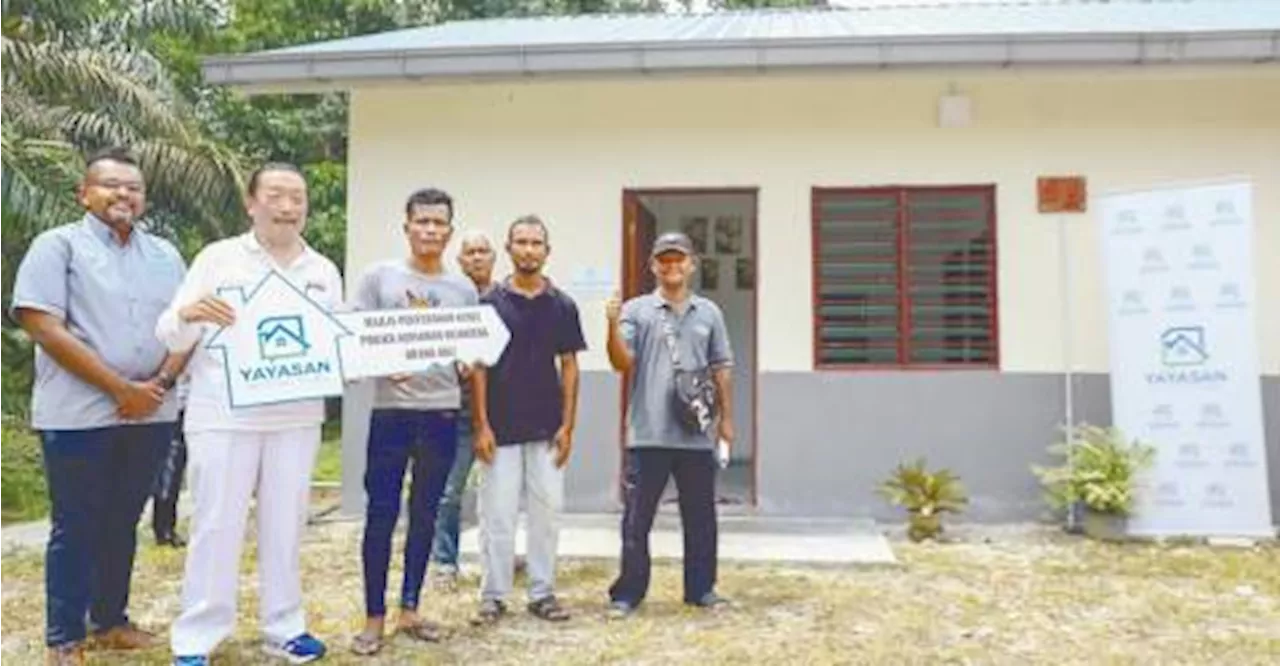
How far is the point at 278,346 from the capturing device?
397 cm

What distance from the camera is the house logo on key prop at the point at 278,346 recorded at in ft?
12.7

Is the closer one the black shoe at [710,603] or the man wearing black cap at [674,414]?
the man wearing black cap at [674,414]

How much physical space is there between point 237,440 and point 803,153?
4678 millimetres

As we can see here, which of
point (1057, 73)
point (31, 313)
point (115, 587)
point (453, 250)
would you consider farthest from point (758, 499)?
point (31, 313)

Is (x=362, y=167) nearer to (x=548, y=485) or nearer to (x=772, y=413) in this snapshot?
(x=772, y=413)

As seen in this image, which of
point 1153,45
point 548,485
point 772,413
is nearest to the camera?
point 548,485

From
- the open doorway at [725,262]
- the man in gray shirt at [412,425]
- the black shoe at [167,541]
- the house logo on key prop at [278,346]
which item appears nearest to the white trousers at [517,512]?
the man in gray shirt at [412,425]

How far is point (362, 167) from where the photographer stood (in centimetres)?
791

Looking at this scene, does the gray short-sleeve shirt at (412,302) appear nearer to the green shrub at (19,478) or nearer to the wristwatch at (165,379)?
the wristwatch at (165,379)

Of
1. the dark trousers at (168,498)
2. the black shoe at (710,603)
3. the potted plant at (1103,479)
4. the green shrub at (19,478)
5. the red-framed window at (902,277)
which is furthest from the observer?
the green shrub at (19,478)

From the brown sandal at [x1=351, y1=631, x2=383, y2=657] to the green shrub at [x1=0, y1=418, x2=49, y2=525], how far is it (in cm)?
396

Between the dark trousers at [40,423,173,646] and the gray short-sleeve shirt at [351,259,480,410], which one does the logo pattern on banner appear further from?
the dark trousers at [40,423,173,646]

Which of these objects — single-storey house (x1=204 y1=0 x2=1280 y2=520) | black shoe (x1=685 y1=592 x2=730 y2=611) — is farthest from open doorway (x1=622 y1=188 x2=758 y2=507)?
black shoe (x1=685 y1=592 x2=730 y2=611)

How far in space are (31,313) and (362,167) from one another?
13.9 ft
